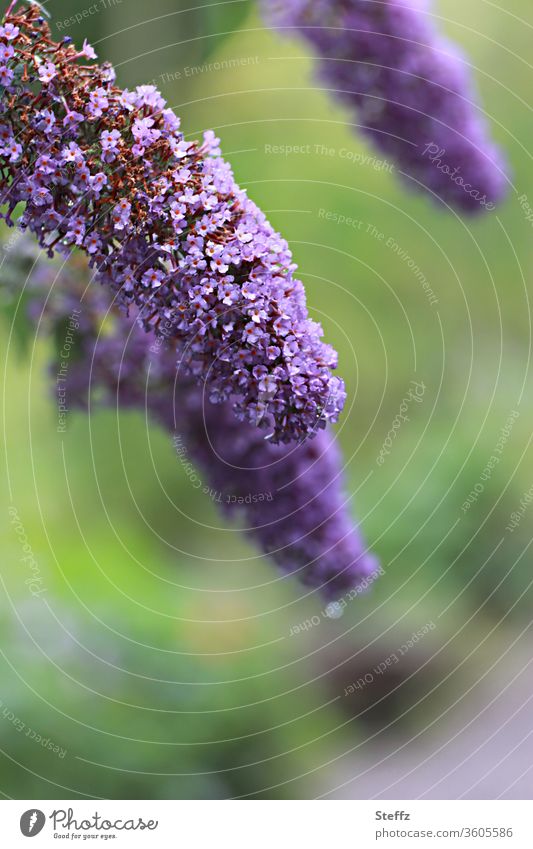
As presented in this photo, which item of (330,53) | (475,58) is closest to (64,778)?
(330,53)

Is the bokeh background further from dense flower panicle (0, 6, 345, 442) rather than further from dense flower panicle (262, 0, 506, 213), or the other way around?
dense flower panicle (0, 6, 345, 442)

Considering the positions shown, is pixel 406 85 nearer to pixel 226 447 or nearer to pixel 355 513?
pixel 226 447

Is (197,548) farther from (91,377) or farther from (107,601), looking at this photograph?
(91,377)
